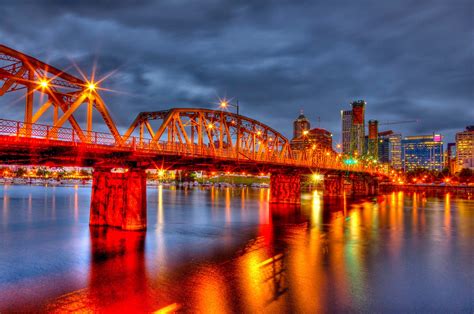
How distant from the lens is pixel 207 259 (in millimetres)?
29531

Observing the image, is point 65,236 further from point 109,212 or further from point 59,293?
point 59,293

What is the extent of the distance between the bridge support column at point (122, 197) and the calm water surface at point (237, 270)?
1.76 metres

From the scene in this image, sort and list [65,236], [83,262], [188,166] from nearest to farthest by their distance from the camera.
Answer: [83,262] < [65,236] < [188,166]

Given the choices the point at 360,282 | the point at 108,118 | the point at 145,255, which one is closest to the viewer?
the point at 360,282

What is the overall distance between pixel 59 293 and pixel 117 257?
899cm

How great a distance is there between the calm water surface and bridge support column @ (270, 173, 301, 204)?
39.1 metres

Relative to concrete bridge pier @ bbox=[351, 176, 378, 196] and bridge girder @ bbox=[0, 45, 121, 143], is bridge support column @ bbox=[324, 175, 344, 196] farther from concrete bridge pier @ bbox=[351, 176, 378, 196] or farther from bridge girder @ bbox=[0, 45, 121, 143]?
bridge girder @ bbox=[0, 45, 121, 143]

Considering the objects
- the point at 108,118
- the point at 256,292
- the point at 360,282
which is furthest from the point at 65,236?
the point at 360,282

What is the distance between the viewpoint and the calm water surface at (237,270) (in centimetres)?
1925

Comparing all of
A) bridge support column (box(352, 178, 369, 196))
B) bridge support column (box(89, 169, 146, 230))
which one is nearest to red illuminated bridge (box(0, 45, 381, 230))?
bridge support column (box(89, 169, 146, 230))

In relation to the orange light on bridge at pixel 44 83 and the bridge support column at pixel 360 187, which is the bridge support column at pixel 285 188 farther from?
the bridge support column at pixel 360 187

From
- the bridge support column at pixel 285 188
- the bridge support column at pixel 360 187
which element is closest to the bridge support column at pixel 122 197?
the bridge support column at pixel 285 188

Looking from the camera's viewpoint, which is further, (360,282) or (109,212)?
(109,212)

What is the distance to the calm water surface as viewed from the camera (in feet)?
63.2
